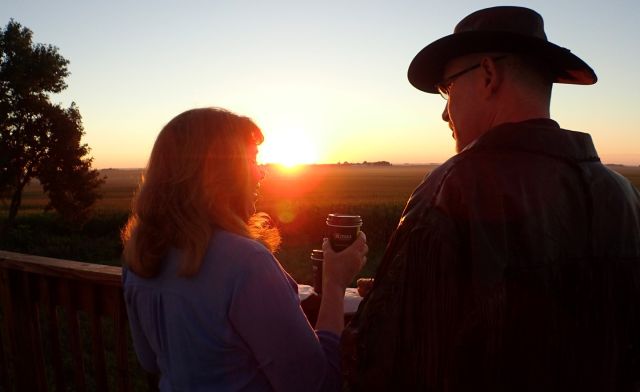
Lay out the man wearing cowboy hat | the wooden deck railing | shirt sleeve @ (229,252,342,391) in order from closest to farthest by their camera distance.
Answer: the man wearing cowboy hat, shirt sleeve @ (229,252,342,391), the wooden deck railing

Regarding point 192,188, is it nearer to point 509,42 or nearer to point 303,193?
point 509,42

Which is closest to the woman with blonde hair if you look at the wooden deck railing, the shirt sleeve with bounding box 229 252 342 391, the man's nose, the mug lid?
the shirt sleeve with bounding box 229 252 342 391

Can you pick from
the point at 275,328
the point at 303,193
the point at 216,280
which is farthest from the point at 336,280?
the point at 303,193

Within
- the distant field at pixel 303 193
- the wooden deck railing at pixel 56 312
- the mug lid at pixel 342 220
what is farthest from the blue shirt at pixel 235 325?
the wooden deck railing at pixel 56 312

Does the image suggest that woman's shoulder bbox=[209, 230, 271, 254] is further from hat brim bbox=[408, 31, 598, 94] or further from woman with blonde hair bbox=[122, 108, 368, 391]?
hat brim bbox=[408, 31, 598, 94]

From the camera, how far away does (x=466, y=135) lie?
1522mm

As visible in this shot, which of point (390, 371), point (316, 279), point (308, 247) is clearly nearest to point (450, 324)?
point (390, 371)

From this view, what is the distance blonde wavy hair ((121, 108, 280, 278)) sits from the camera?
4.89ft

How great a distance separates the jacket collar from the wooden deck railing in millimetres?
1865

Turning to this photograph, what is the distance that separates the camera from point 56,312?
9.59 ft

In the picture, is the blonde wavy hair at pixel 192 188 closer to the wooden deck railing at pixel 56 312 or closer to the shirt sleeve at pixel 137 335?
the shirt sleeve at pixel 137 335

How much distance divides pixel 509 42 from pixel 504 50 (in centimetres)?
3

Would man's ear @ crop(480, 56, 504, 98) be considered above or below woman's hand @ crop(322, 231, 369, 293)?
above

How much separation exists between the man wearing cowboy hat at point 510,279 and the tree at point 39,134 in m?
22.7
